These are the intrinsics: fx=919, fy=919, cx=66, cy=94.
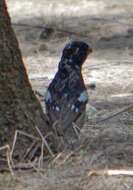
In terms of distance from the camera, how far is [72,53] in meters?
6.88

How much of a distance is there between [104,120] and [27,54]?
4246mm

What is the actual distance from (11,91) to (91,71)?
4293 mm

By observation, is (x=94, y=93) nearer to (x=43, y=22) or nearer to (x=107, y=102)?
(x=107, y=102)

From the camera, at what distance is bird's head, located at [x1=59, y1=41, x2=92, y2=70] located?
6867 millimetres

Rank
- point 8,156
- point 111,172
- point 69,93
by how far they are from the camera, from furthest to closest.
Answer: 1. point 69,93
2. point 8,156
3. point 111,172

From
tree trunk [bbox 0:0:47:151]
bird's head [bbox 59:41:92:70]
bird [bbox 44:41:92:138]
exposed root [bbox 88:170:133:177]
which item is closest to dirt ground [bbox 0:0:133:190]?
exposed root [bbox 88:170:133:177]

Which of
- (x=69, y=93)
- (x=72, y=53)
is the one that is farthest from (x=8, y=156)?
(x=72, y=53)

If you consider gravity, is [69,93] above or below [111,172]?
above

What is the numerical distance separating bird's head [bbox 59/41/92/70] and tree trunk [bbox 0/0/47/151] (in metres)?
0.82

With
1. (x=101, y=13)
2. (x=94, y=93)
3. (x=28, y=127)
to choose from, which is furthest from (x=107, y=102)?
(x=101, y=13)

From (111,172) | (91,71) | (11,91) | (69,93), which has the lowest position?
(91,71)

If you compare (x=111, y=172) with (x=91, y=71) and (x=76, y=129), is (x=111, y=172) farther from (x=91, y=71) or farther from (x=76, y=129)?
(x=91, y=71)

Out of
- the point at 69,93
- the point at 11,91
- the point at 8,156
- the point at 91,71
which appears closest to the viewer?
the point at 8,156

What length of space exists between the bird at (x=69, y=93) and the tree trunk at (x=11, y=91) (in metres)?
0.40
